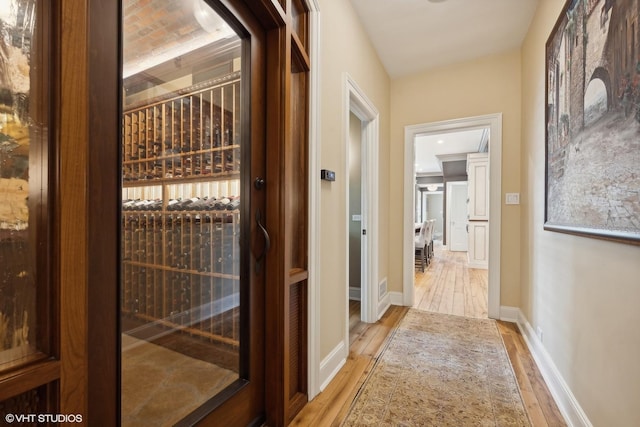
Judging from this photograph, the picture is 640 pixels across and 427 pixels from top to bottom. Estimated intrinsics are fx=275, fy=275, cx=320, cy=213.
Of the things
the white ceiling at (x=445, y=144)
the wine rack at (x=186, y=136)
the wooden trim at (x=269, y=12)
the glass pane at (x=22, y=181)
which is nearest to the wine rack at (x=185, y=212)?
the wine rack at (x=186, y=136)

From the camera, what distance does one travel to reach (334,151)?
1.99m

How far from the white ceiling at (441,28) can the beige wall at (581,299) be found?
0.75 feet

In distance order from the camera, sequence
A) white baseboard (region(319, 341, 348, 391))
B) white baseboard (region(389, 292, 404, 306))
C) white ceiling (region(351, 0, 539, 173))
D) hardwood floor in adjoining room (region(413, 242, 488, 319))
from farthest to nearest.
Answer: white baseboard (region(389, 292, 404, 306)) < hardwood floor in adjoining room (region(413, 242, 488, 319)) < white ceiling (region(351, 0, 539, 173)) < white baseboard (region(319, 341, 348, 391))

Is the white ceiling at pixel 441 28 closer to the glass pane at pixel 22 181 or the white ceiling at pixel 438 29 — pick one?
the white ceiling at pixel 438 29

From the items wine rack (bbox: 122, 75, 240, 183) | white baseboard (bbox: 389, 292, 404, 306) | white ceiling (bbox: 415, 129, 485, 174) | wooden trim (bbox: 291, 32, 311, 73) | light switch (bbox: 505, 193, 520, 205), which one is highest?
white ceiling (bbox: 415, 129, 485, 174)

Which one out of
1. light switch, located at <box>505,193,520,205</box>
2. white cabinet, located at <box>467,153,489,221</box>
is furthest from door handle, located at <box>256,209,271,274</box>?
white cabinet, located at <box>467,153,489,221</box>

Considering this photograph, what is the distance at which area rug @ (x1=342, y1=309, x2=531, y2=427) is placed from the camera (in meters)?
1.51

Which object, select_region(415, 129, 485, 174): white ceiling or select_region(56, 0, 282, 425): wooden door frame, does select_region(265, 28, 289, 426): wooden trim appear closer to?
select_region(56, 0, 282, 425): wooden door frame

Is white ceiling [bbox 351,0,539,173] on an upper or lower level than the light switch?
upper

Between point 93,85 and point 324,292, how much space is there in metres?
1.54

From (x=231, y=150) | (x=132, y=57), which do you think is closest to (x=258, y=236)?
(x=231, y=150)

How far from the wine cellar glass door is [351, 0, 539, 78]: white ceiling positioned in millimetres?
1773

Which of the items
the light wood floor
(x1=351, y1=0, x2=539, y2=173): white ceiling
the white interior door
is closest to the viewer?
the light wood floor

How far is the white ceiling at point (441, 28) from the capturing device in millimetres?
2373
